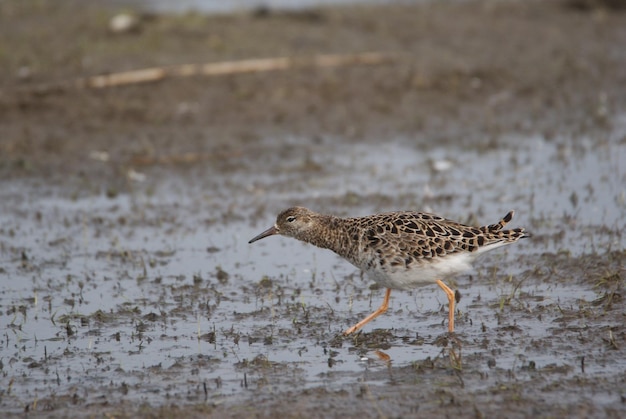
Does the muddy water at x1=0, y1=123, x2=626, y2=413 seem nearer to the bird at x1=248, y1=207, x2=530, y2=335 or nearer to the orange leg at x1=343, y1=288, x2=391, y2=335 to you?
the orange leg at x1=343, y1=288, x2=391, y2=335

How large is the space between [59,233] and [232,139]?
3.98 m

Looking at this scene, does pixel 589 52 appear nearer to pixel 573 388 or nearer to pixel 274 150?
pixel 274 150

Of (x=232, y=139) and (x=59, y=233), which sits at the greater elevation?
(x=232, y=139)

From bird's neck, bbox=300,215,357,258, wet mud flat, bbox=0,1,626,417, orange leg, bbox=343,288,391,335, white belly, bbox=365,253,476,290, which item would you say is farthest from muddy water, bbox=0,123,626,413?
bird's neck, bbox=300,215,357,258

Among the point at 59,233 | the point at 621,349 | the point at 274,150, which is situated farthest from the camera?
the point at 274,150

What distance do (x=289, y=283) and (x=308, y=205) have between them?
2.59 metres

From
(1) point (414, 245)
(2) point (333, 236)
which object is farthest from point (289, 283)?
(1) point (414, 245)

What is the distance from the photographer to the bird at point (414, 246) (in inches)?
337

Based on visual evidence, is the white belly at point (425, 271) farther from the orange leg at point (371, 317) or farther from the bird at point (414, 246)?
the orange leg at point (371, 317)

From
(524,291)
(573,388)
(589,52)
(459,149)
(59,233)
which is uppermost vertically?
(589,52)

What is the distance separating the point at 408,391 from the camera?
24.3 feet

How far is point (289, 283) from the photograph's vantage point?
409 inches

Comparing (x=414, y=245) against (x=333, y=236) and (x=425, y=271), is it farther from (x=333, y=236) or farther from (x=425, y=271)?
(x=333, y=236)

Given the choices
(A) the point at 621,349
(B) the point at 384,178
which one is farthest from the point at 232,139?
(A) the point at 621,349
